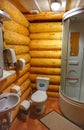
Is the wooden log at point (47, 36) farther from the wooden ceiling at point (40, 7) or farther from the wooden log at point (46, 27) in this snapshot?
the wooden ceiling at point (40, 7)

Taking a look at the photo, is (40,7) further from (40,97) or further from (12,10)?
(40,97)

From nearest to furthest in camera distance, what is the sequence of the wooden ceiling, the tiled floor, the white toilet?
the tiled floor < the wooden ceiling < the white toilet

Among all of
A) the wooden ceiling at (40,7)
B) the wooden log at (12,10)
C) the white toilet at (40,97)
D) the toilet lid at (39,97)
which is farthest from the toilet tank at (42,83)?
the wooden ceiling at (40,7)

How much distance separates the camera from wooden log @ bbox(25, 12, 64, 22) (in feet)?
10.2

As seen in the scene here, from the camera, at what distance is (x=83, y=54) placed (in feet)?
10.6

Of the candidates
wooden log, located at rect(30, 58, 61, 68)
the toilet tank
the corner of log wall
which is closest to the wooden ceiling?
the corner of log wall

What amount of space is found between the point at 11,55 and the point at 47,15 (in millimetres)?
1775

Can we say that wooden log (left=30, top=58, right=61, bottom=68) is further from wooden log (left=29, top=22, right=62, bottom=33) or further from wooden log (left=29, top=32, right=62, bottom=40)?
wooden log (left=29, top=22, right=62, bottom=33)

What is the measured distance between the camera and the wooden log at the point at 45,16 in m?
3.11

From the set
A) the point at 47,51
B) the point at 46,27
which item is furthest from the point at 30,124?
the point at 46,27

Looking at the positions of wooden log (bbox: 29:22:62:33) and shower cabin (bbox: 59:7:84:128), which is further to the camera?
wooden log (bbox: 29:22:62:33)

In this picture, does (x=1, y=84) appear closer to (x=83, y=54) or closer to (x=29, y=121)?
(x=29, y=121)

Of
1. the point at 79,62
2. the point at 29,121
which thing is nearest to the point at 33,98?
the point at 29,121

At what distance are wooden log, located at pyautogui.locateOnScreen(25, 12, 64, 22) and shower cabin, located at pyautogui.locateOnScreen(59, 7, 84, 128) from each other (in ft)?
1.46
